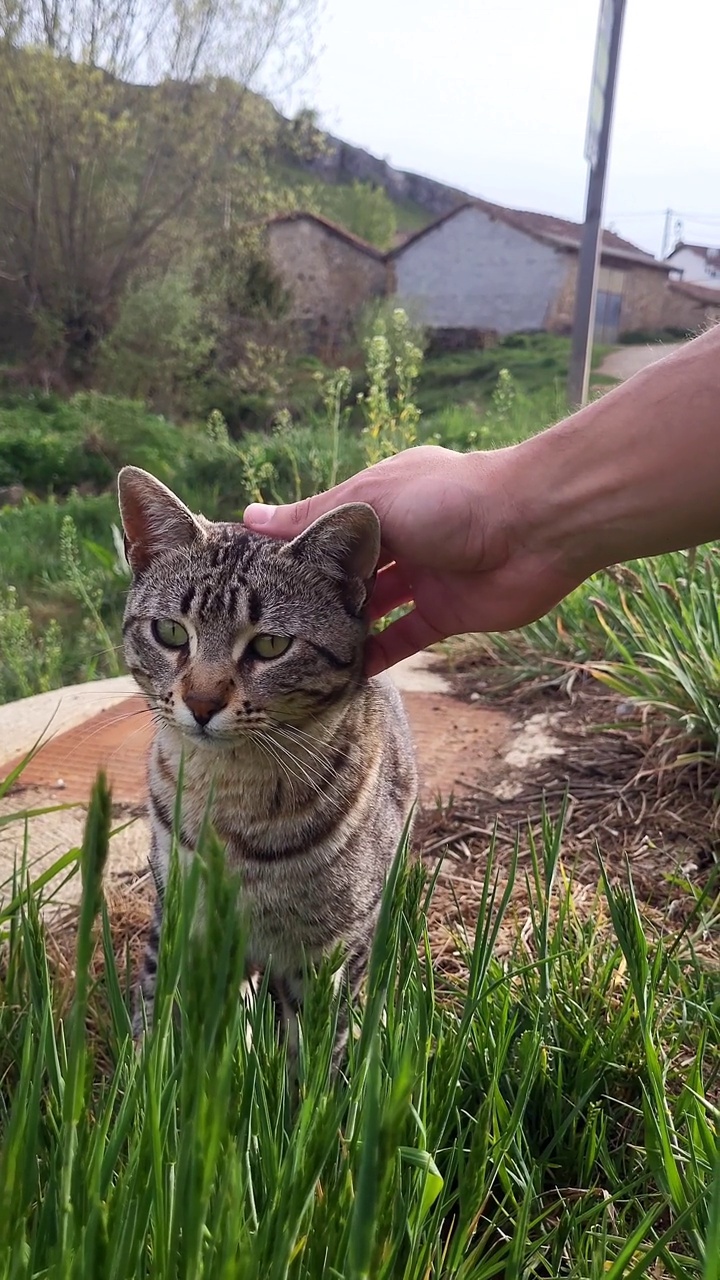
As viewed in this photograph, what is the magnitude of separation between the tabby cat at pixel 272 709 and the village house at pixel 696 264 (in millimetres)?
10123

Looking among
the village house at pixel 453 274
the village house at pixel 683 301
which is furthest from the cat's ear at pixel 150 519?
the village house at pixel 453 274

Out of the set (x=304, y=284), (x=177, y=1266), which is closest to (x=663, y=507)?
(x=177, y=1266)

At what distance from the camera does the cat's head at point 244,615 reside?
163 centimetres

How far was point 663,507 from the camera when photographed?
1.49 meters

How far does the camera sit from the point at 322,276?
1764 centimetres

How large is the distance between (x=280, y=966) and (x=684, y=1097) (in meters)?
0.81

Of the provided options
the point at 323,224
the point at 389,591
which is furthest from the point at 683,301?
the point at 389,591

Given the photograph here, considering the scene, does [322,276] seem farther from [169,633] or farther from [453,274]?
[169,633]

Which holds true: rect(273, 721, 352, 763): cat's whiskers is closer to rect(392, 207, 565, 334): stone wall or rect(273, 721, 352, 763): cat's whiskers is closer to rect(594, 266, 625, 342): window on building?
rect(594, 266, 625, 342): window on building

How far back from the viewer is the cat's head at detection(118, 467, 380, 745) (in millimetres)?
1628

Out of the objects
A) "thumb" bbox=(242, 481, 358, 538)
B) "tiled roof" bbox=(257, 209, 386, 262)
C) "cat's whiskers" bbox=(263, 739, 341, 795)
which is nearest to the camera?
"cat's whiskers" bbox=(263, 739, 341, 795)

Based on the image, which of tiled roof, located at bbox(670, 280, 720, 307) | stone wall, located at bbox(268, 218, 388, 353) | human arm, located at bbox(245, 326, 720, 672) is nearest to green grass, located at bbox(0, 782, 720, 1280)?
human arm, located at bbox(245, 326, 720, 672)

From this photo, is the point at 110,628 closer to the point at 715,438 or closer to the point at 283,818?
the point at 283,818

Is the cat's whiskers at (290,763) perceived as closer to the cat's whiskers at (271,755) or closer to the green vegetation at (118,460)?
the cat's whiskers at (271,755)
